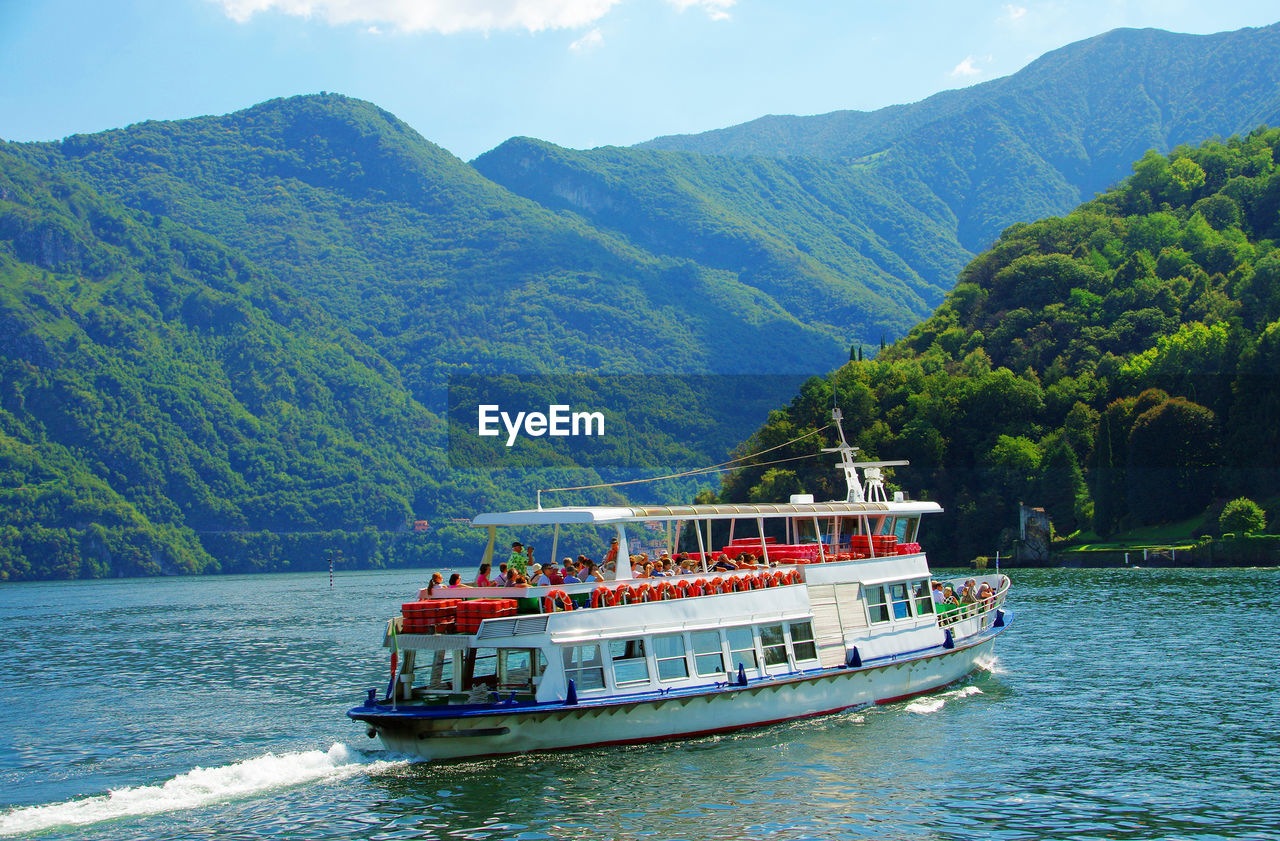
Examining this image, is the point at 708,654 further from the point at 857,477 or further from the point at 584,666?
the point at 857,477

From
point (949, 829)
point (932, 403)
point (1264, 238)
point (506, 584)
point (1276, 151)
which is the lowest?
point (949, 829)

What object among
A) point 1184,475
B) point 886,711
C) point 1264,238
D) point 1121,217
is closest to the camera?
point 886,711

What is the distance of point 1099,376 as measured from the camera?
445ft

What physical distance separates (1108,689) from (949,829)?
1751cm

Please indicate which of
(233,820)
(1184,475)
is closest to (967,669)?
(233,820)

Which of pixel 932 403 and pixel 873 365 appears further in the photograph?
pixel 873 365

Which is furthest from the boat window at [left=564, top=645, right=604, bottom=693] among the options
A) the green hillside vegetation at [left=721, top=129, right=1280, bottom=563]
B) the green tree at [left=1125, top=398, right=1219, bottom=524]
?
the green tree at [left=1125, top=398, right=1219, bottom=524]

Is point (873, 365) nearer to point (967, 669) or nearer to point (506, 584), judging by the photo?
point (967, 669)

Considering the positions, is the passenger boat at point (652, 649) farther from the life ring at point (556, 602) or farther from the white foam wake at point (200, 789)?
the white foam wake at point (200, 789)

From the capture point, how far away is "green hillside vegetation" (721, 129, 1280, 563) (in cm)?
11231

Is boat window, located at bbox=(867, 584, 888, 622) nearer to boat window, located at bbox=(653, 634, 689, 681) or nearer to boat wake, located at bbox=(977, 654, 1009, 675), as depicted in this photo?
boat wake, located at bbox=(977, 654, 1009, 675)

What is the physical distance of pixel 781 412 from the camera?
141 m

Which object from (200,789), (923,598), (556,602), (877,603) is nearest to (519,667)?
(556,602)

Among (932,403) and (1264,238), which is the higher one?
(1264,238)
